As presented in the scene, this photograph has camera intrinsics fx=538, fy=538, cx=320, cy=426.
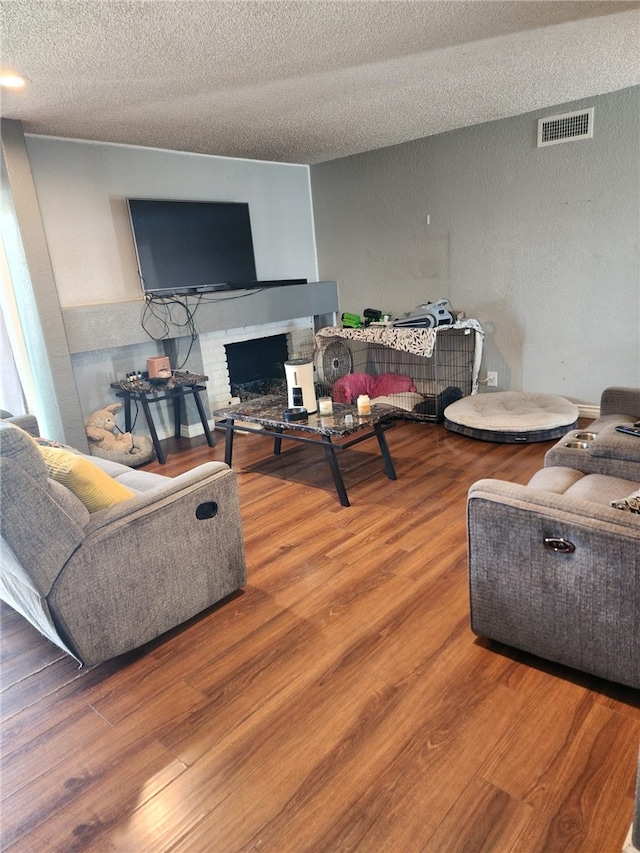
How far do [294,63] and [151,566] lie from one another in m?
2.37

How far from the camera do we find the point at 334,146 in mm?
4465

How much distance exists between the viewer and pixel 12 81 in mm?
2500

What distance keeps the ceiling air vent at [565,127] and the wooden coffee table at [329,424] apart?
2.36 metres

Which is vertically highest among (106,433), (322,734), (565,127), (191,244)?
(565,127)

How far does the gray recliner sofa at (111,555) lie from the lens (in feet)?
5.14

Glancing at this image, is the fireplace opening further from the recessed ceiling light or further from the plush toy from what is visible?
the recessed ceiling light

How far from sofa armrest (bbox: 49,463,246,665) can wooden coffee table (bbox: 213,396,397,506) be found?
0.88 meters

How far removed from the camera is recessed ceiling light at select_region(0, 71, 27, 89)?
243 cm

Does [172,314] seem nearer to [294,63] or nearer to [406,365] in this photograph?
[294,63]

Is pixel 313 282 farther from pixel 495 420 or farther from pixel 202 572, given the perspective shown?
pixel 202 572

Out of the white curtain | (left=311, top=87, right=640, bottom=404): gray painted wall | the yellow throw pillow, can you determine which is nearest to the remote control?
(left=311, top=87, right=640, bottom=404): gray painted wall

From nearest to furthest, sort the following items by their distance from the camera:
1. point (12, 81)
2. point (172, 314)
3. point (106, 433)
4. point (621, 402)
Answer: point (12, 81), point (621, 402), point (106, 433), point (172, 314)

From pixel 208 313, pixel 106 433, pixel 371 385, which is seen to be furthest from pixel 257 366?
pixel 106 433

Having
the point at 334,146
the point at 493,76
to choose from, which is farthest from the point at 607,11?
the point at 334,146
